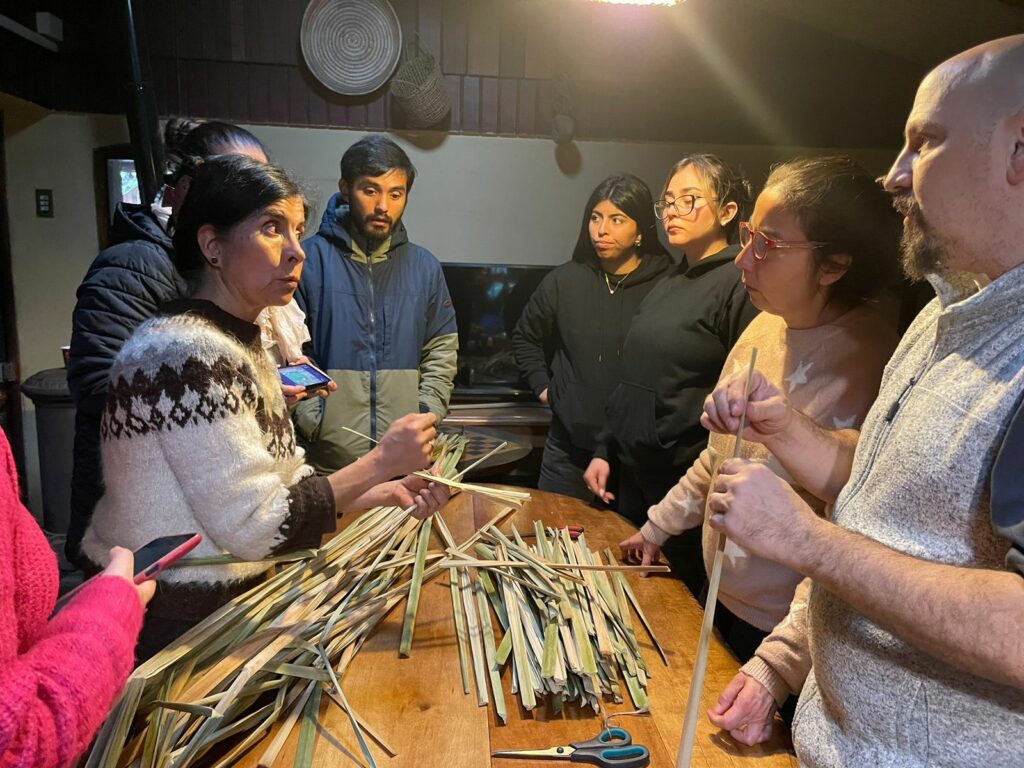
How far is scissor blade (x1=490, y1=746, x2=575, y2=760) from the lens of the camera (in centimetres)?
99

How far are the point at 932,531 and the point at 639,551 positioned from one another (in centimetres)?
90

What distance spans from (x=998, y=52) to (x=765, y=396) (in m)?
0.60

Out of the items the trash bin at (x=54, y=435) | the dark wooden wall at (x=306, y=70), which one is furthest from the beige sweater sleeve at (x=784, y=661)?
the dark wooden wall at (x=306, y=70)

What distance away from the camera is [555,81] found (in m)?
4.18

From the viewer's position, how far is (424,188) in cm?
420

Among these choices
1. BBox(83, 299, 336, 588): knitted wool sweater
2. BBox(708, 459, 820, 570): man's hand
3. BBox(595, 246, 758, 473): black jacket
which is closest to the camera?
BBox(708, 459, 820, 570): man's hand

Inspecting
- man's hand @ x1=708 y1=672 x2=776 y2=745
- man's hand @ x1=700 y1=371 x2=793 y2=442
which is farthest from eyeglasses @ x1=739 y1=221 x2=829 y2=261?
man's hand @ x1=708 y1=672 x2=776 y2=745

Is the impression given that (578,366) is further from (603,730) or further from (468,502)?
(603,730)

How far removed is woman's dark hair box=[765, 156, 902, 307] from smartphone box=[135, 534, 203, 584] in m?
1.29

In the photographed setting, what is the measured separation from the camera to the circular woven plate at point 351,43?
12.9 ft

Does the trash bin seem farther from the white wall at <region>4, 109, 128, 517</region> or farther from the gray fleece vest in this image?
the gray fleece vest

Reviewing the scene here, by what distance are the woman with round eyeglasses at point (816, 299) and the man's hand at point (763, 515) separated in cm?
48

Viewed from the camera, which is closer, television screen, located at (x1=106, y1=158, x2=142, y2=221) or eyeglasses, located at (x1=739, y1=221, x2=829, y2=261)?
eyeglasses, located at (x1=739, y1=221, x2=829, y2=261)

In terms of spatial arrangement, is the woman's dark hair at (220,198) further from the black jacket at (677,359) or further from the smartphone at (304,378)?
the black jacket at (677,359)
